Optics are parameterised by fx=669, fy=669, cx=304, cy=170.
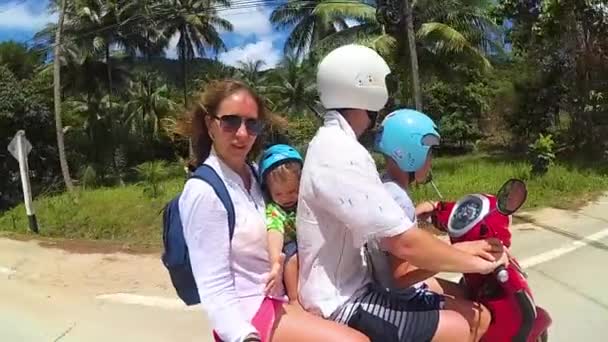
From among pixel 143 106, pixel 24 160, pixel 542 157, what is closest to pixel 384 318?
pixel 542 157

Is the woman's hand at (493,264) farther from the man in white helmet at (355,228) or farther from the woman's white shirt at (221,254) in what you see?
the woman's white shirt at (221,254)

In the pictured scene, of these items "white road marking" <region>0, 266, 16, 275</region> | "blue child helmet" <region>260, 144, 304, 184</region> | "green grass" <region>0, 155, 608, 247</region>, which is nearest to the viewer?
"blue child helmet" <region>260, 144, 304, 184</region>

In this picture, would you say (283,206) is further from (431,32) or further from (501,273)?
(431,32)

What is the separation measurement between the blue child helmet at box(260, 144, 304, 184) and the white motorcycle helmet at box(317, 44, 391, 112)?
0.37 m

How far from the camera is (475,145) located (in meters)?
31.1

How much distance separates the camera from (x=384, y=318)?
7.00ft

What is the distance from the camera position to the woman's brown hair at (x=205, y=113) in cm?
217

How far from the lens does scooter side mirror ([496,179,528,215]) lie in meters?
2.15

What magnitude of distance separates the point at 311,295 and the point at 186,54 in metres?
37.6

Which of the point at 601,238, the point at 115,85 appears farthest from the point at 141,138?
the point at 601,238

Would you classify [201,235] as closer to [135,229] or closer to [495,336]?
[495,336]

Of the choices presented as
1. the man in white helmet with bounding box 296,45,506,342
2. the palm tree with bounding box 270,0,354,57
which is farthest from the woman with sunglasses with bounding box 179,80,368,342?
the palm tree with bounding box 270,0,354,57

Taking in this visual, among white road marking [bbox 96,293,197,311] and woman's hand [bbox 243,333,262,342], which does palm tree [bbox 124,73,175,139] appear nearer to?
white road marking [bbox 96,293,197,311]

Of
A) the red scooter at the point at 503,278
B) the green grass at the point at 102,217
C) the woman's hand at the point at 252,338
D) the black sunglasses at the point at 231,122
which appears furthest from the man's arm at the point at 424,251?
the green grass at the point at 102,217
